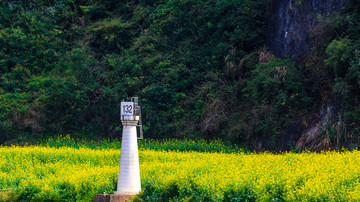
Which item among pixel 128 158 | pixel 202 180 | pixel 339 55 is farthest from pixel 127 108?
pixel 339 55

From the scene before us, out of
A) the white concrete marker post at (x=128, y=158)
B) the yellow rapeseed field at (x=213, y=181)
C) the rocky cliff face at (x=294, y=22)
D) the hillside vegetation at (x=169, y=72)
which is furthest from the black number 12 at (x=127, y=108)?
the rocky cliff face at (x=294, y=22)

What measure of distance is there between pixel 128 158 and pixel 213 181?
7.91ft

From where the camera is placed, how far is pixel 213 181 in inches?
547

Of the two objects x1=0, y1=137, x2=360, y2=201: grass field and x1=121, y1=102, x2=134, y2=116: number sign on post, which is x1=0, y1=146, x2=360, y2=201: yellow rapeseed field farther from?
x1=121, y1=102, x2=134, y2=116: number sign on post

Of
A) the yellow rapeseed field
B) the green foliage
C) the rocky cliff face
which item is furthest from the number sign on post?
the rocky cliff face

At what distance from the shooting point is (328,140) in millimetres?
22688

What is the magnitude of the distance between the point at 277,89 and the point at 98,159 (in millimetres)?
9755

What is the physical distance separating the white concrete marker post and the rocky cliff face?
15595 millimetres

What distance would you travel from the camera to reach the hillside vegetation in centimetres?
2545

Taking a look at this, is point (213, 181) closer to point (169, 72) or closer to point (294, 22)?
point (294, 22)

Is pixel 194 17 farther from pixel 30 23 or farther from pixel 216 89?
pixel 30 23

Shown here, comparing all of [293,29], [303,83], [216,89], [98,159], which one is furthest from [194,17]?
[98,159]

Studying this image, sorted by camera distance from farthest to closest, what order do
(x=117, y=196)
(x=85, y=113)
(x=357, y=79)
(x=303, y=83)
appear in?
(x=85, y=113)
(x=303, y=83)
(x=357, y=79)
(x=117, y=196)

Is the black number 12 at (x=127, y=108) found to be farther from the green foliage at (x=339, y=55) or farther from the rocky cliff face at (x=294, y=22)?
the rocky cliff face at (x=294, y=22)
